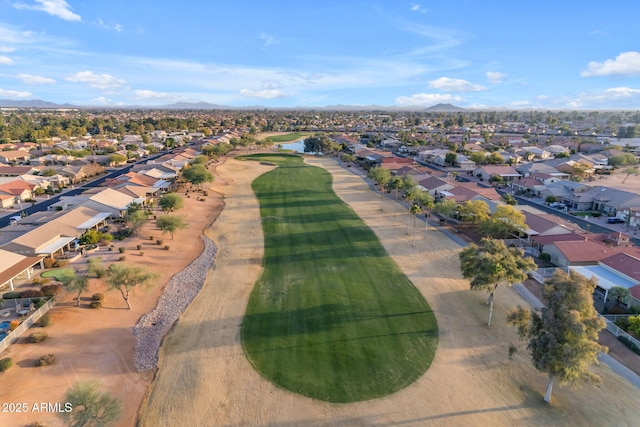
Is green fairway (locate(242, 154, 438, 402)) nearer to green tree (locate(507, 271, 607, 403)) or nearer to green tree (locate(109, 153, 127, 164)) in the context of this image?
green tree (locate(507, 271, 607, 403))

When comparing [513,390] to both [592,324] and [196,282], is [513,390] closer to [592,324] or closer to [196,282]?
[592,324]

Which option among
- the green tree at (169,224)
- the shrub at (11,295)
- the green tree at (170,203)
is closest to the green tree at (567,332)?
the shrub at (11,295)

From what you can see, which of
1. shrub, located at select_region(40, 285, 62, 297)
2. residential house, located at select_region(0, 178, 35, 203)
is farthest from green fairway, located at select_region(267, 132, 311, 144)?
shrub, located at select_region(40, 285, 62, 297)

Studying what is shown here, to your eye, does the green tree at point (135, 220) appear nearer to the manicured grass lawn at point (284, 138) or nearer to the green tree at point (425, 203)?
the green tree at point (425, 203)

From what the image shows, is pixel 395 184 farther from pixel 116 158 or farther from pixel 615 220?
pixel 116 158

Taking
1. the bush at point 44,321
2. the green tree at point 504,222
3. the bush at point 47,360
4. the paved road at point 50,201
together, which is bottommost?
the bush at point 47,360
